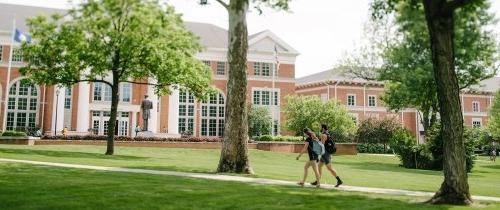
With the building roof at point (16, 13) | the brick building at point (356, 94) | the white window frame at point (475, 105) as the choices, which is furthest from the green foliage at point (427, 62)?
the white window frame at point (475, 105)

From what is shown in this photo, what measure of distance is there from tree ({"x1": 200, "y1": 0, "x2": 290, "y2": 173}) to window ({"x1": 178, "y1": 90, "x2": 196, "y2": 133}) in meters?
37.5

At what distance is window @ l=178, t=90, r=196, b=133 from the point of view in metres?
54.8

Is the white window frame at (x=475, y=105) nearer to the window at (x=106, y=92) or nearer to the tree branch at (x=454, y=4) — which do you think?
the window at (x=106, y=92)

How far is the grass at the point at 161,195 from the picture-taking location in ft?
30.5

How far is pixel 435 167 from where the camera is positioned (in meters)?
29.7

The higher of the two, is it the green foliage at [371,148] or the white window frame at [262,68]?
the white window frame at [262,68]

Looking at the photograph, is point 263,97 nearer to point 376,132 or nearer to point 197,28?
point 197,28

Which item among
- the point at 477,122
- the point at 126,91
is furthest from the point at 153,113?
the point at 477,122

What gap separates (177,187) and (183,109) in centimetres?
4338

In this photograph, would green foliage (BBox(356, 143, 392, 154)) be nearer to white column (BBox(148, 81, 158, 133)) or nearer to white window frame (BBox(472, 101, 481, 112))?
white column (BBox(148, 81, 158, 133))

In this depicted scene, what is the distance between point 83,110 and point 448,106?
41.9m

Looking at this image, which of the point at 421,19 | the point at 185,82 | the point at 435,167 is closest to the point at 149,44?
the point at 185,82

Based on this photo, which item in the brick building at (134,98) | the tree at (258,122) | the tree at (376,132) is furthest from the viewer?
the tree at (376,132)

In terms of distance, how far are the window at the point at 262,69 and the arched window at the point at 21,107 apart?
76.2 feet
